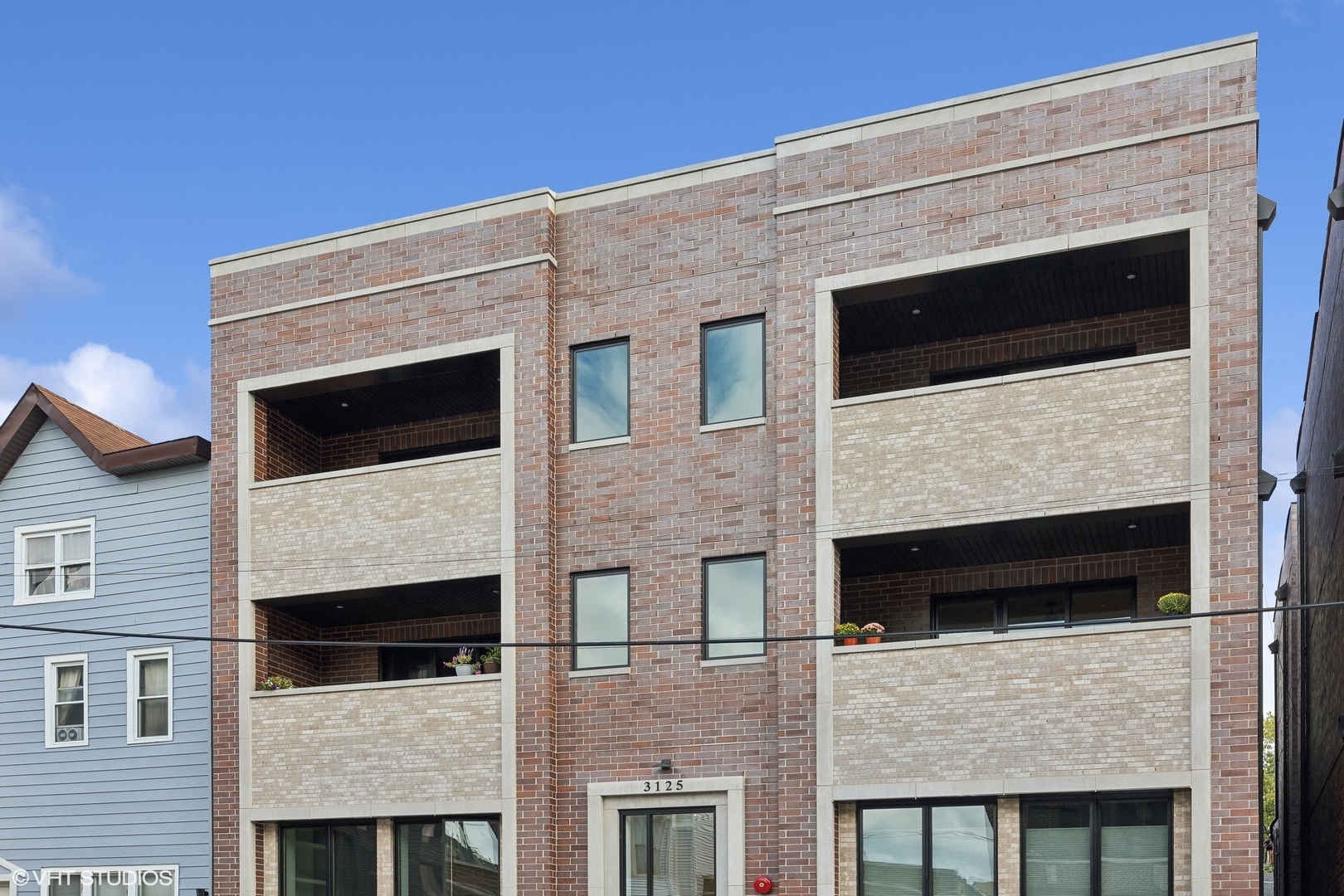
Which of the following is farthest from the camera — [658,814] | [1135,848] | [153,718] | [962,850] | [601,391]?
[153,718]

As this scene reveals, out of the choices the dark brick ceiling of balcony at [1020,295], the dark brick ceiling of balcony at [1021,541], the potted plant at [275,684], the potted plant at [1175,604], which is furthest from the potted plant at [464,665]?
the potted plant at [1175,604]

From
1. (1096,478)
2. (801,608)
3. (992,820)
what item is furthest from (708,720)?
(1096,478)

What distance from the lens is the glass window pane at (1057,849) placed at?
61.6 feet

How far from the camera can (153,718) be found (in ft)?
81.2

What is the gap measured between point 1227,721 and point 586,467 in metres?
9.17

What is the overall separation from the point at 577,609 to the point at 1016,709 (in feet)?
20.9

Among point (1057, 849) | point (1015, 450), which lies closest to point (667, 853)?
point (1057, 849)

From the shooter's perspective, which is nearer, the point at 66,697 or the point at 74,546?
the point at 66,697

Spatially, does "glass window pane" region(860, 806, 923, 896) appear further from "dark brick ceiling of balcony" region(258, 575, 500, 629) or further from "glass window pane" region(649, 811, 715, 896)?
"dark brick ceiling of balcony" region(258, 575, 500, 629)

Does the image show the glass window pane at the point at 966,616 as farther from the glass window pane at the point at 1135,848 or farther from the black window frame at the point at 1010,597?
the glass window pane at the point at 1135,848

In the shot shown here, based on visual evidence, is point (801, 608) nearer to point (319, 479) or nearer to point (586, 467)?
point (586, 467)

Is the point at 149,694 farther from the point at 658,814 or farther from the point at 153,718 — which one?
the point at 658,814

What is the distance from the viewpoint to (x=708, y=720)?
2094 centimetres

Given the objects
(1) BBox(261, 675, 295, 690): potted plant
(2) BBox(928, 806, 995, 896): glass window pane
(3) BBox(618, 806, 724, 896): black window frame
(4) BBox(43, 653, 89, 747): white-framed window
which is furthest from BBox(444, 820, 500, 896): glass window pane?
(4) BBox(43, 653, 89, 747): white-framed window
